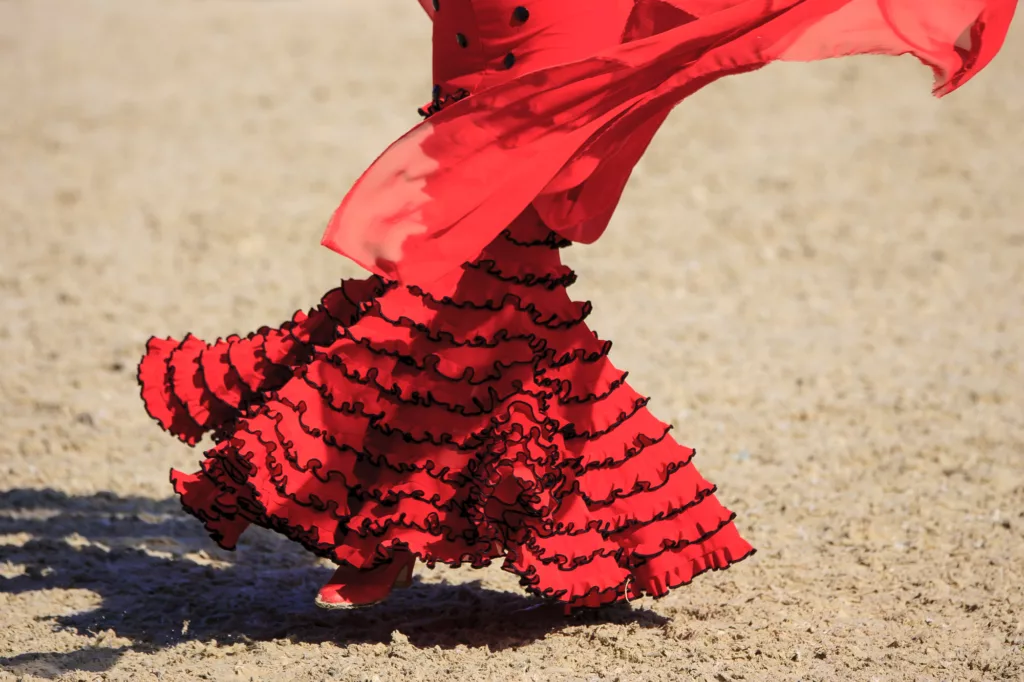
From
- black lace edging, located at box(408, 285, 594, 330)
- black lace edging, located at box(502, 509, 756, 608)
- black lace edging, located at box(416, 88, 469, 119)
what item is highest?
black lace edging, located at box(416, 88, 469, 119)

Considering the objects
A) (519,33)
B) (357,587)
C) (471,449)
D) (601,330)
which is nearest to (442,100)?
(519,33)

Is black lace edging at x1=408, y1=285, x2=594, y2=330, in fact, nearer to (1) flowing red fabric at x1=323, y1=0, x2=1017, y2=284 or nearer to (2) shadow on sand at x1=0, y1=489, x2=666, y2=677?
(1) flowing red fabric at x1=323, y1=0, x2=1017, y2=284

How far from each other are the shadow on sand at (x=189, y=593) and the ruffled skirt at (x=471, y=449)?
0.41 m

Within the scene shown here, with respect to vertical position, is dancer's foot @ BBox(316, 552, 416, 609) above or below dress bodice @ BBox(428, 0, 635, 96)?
below

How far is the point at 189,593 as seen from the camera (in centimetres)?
394

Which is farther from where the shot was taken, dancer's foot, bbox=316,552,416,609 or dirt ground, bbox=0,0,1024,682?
dirt ground, bbox=0,0,1024,682

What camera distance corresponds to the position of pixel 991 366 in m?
5.85

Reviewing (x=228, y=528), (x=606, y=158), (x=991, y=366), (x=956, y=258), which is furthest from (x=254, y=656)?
(x=956, y=258)

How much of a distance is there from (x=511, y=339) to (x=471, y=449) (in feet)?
0.93

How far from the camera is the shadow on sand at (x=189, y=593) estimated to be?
356 cm

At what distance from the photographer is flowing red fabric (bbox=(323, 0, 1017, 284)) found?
9.79ft

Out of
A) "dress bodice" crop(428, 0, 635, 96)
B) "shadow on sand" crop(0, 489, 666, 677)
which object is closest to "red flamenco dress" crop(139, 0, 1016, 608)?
"dress bodice" crop(428, 0, 635, 96)

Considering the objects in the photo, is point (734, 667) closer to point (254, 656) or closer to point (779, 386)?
point (254, 656)

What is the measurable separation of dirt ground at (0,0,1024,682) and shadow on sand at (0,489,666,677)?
15mm
